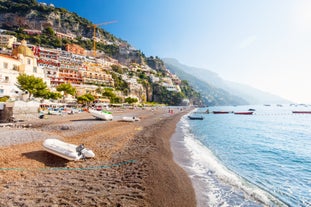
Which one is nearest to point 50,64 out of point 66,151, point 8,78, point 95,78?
point 95,78

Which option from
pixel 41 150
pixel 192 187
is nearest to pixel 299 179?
pixel 192 187

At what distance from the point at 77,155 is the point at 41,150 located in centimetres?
268

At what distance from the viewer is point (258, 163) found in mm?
11500

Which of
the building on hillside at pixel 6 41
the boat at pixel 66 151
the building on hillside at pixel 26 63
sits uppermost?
the building on hillside at pixel 6 41

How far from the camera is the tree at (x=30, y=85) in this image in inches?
1260

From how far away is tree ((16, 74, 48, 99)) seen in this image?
32000 mm

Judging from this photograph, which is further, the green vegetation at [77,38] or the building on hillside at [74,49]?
the building on hillside at [74,49]

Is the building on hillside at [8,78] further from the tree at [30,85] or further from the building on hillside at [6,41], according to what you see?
the building on hillside at [6,41]

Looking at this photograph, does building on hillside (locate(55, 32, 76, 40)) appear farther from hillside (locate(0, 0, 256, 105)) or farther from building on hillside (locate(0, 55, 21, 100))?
building on hillside (locate(0, 55, 21, 100))

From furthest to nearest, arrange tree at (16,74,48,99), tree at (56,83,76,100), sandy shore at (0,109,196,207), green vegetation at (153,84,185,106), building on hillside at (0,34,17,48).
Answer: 1. green vegetation at (153,84,185,106)
2. building on hillside at (0,34,17,48)
3. tree at (56,83,76,100)
4. tree at (16,74,48,99)
5. sandy shore at (0,109,196,207)

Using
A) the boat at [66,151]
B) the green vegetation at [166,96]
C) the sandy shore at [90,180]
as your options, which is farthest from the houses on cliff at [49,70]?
the sandy shore at [90,180]

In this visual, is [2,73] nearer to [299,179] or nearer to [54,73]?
[54,73]

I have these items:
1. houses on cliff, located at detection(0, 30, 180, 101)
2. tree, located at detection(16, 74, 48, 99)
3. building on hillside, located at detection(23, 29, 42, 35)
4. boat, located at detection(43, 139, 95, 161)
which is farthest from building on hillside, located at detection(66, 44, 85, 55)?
boat, located at detection(43, 139, 95, 161)

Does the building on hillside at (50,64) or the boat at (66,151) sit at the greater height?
the building on hillside at (50,64)
